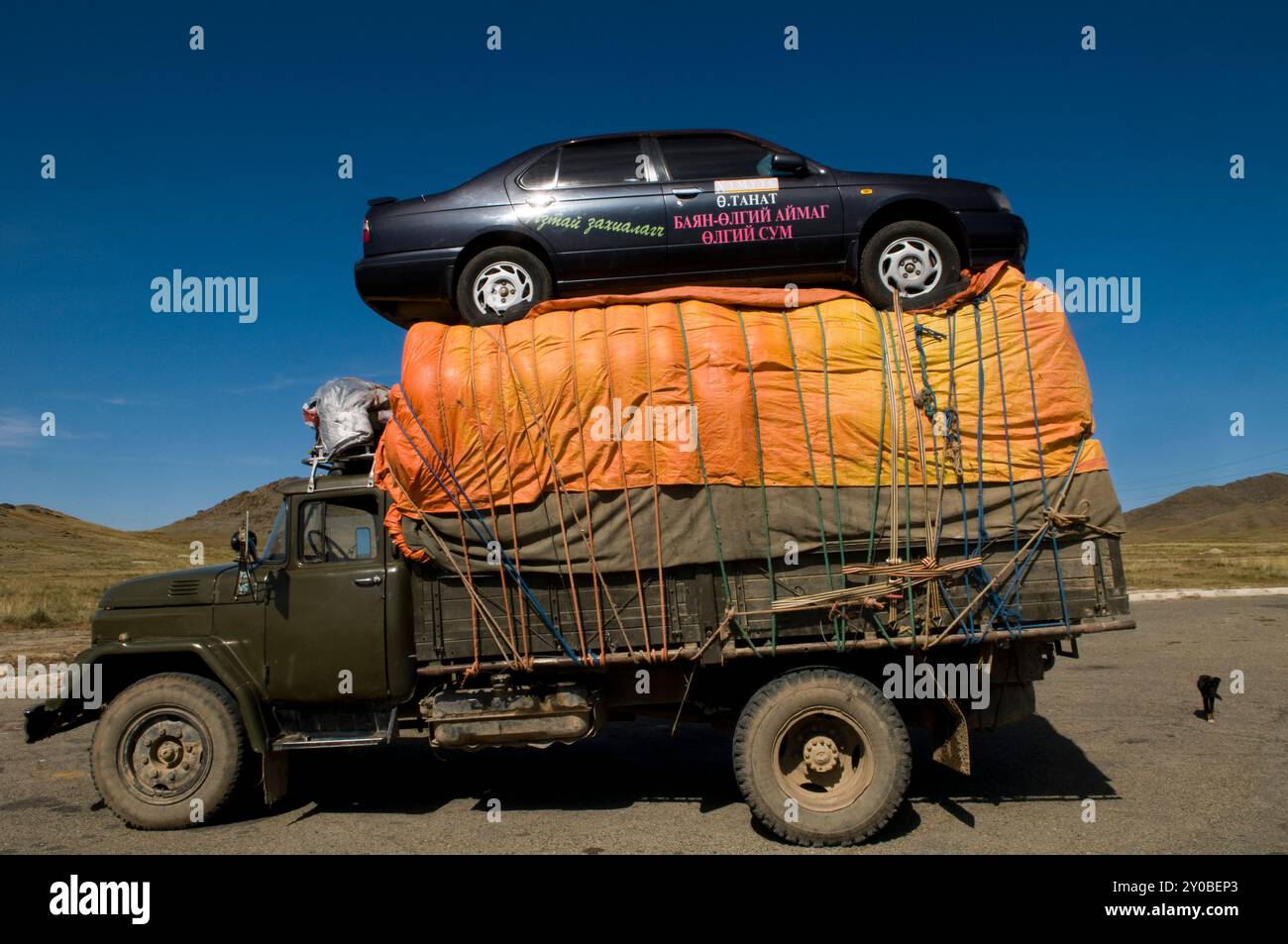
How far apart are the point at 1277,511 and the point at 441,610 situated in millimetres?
145180

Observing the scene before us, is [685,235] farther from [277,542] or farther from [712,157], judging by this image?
[277,542]

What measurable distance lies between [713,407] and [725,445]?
10.0 inches

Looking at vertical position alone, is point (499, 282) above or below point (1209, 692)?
above

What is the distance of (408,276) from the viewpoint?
670 cm

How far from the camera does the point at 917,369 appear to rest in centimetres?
563

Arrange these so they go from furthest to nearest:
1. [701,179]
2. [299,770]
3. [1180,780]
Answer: [299,770]
[701,179]
[1180,780]

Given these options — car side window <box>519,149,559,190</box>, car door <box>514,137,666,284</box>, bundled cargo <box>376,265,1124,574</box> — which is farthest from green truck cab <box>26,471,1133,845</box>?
car side window <box>519,149,559,190</box>

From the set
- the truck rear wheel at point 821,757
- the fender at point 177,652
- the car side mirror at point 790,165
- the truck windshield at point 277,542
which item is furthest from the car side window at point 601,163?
the fender at point 177,652

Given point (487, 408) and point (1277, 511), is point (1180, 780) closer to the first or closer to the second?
point (487, 408)

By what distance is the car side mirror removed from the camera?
6.64 metres

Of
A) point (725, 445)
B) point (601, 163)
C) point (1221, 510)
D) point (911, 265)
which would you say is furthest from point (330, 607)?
point (1221, 510)

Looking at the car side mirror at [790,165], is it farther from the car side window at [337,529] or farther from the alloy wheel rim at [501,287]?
the car side window at [337,529]

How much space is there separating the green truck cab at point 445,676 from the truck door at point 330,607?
0.01 metres
